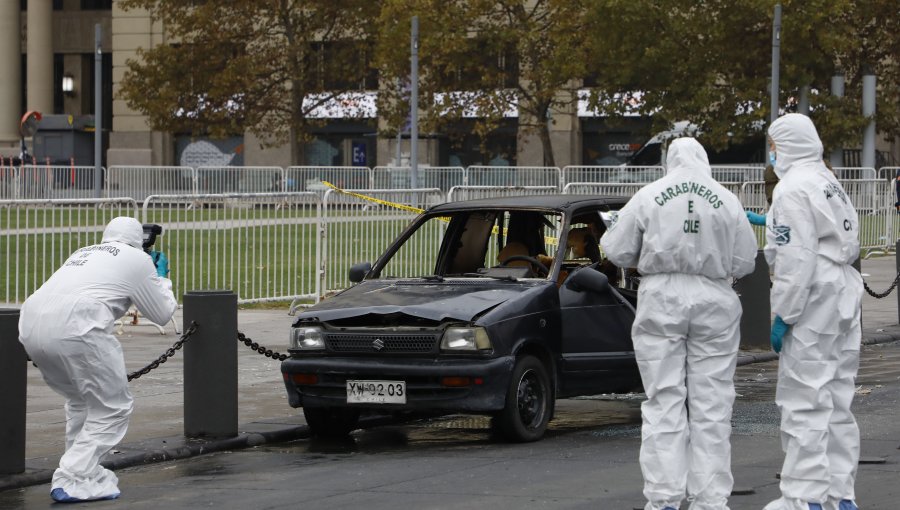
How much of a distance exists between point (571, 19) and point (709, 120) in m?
5.08

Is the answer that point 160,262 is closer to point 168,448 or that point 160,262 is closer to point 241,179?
point 168,448

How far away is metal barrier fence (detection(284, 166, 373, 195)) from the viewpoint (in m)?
39.6

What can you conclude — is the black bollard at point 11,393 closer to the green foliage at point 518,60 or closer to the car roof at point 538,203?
the car roof at point 538,203

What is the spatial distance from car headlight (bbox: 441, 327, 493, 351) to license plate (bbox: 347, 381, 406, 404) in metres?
0.37

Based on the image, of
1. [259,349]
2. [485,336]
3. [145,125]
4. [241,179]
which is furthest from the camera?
[145,125]

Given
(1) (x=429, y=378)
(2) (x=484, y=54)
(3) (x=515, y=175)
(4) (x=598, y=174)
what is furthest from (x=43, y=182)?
(1) (x=429, y=378)

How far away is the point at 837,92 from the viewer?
132ft

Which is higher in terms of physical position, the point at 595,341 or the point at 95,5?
→ the point at 95,5

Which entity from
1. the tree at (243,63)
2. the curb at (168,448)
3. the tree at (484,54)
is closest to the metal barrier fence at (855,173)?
the tree at (484,54)

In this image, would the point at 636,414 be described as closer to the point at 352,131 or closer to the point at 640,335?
the point at 640,335

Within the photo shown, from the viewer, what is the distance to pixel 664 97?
4075 centimetres

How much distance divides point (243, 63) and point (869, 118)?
60.1ft

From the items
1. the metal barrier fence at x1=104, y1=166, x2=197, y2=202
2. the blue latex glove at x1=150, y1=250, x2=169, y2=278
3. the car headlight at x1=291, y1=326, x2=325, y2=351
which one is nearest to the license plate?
the car headlight at x1=291, y1=326, x2=325, y2=351

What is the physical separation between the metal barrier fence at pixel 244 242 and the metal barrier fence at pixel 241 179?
62.5 feet
